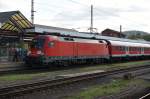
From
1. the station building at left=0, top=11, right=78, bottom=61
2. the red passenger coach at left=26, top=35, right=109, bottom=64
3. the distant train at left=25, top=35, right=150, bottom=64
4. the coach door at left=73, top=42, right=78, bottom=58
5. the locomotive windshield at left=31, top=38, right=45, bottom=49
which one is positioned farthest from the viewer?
the coach door at left=73, top=42, right=78, bottom=58

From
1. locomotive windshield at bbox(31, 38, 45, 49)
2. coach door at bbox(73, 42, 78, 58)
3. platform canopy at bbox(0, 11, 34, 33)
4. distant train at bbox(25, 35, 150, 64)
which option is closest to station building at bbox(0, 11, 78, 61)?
platform canopy at bbox(0, 11, 34, 33)

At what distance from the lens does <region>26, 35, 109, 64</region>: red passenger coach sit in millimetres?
31359

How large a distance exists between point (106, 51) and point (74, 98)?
29.1 meters

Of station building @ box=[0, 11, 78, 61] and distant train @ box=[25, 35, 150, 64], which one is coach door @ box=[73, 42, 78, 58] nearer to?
distant train @ box=[25, 35, 150, 64]

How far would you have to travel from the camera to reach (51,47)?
31766 millimetres

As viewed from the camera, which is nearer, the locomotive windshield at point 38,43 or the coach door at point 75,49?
the locomotive windshield at point 38,43

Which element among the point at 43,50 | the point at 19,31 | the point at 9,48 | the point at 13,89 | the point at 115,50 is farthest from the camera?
the point at 115,50

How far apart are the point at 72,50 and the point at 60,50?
2.50 metres

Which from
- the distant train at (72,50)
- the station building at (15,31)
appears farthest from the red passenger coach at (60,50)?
the station building at (15,31)

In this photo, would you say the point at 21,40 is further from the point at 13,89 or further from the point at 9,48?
the point at 13,89

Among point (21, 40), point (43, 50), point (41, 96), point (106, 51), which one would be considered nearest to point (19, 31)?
point (21, 40)

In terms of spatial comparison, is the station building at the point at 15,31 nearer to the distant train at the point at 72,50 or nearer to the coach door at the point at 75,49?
the distant train at the point at 72,50

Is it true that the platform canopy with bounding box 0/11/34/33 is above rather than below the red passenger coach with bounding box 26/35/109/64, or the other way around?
above

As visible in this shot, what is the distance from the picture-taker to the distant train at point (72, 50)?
31.5 metres
